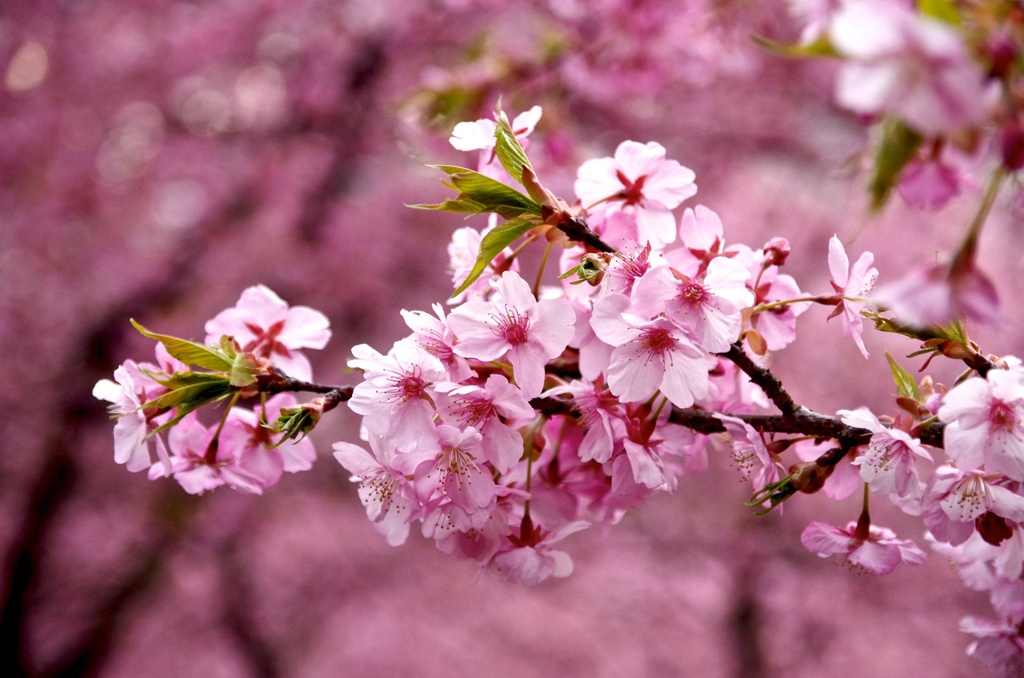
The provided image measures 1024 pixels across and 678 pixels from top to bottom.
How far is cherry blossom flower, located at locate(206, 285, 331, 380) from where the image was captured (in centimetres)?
124

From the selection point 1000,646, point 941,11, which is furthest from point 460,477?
point 1000,646

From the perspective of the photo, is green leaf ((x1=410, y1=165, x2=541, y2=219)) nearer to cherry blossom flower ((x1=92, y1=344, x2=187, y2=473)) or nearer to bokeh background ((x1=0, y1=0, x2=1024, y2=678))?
cherry blossom flower ((x1=92, y1=344, x2=187, y2=473))

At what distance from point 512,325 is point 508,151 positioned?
0.82ft

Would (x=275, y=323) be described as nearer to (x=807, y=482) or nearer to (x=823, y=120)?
(x=807, y=482)

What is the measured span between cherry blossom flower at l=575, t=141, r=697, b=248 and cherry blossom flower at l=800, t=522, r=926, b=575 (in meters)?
0.56

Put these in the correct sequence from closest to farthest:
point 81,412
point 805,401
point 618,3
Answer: point 618,3
point 81,412
point 805,401

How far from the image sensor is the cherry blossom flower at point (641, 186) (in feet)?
3.67

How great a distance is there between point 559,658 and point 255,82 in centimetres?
601

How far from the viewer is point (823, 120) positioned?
6590 millimetres

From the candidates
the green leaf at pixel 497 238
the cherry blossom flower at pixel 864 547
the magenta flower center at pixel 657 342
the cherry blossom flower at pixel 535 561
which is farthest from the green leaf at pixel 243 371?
the cherry blossom flower at pixel 864 547

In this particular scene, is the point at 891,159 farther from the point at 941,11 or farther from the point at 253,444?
the point at 253,444

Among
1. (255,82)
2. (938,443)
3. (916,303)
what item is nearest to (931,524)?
(938,443)

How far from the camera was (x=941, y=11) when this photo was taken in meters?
0.60

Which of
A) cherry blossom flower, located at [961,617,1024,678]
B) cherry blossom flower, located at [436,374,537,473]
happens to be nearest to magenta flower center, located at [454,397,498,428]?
cherry blossom flower, located at [436,374,537,473]
